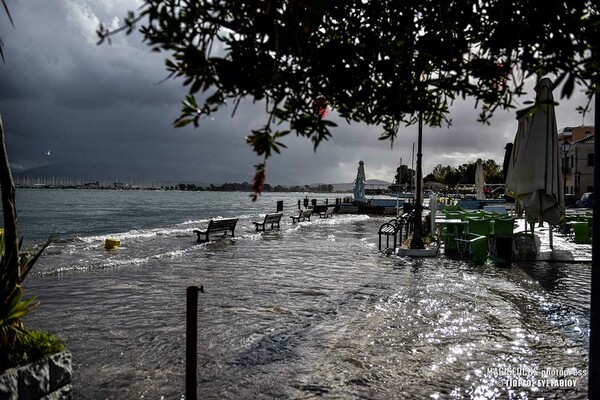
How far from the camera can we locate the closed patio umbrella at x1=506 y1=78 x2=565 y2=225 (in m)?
7.82

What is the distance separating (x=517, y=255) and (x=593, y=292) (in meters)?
9.85

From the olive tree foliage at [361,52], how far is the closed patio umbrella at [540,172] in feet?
17.3

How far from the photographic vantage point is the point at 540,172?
7863 millimetres

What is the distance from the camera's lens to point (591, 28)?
2398mm

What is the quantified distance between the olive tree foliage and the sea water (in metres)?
2.87

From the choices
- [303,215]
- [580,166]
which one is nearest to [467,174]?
[580,166]

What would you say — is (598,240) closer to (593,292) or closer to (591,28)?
(593,292)

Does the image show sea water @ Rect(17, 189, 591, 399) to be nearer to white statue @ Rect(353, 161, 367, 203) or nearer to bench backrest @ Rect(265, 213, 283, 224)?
bench backrest @ Rect(265, 213, 283, 224)

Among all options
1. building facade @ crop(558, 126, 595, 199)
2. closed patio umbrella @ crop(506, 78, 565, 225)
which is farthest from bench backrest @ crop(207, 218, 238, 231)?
building facade @ crop(558, 126, 595, 199)

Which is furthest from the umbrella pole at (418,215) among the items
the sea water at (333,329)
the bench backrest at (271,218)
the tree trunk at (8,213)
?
the bench backrest at (271,218)

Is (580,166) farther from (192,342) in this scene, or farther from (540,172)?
(192,342)

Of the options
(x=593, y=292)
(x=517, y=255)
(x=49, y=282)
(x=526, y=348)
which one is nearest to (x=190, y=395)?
(x=593, y=292)

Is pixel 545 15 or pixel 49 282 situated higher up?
pixel 545 15

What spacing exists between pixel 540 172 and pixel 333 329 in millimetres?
4798
